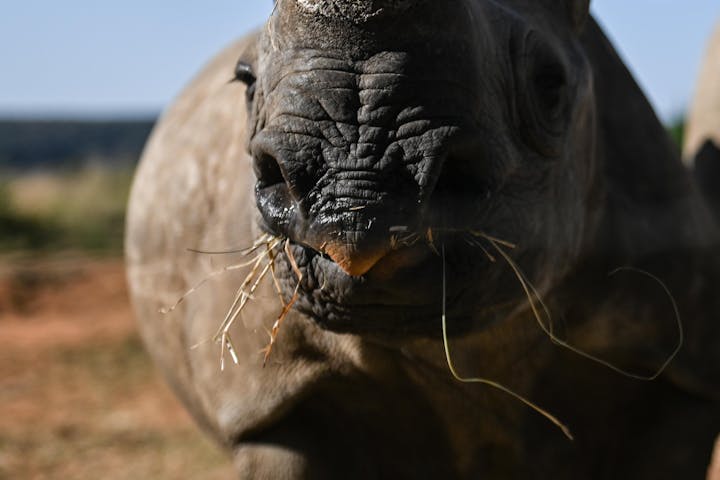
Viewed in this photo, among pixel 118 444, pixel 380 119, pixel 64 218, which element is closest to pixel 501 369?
pixel 380 119

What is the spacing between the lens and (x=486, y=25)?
238 centimetres

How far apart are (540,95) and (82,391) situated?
6173 millimetres

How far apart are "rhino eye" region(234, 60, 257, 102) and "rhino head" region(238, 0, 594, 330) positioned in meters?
0.13

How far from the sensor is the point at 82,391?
8227 mm

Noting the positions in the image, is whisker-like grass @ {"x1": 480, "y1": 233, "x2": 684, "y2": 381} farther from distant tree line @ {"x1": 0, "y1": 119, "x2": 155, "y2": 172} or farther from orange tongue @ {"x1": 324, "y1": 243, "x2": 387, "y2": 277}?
distant tree line @ {"x1": 0, "y1": 119, "x2": 155, "y2": 172}

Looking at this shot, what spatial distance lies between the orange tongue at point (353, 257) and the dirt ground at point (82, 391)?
399 cm

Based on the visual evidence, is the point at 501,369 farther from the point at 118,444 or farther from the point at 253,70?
the point at 118,444

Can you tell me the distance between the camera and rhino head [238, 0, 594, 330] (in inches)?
81.7

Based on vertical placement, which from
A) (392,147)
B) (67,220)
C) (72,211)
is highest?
(392,147)

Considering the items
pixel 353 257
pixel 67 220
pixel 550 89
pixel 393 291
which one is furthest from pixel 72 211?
pixel 353 257

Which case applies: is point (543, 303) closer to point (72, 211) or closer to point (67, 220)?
point (67, 220)

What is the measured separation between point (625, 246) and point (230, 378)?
109 centimetres

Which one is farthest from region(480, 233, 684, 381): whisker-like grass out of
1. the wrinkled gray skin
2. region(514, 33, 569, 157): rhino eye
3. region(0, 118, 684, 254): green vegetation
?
region(0, 118, 684, 254): green vegetation

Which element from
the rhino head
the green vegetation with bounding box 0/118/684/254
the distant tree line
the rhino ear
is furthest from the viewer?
the distant tree line
